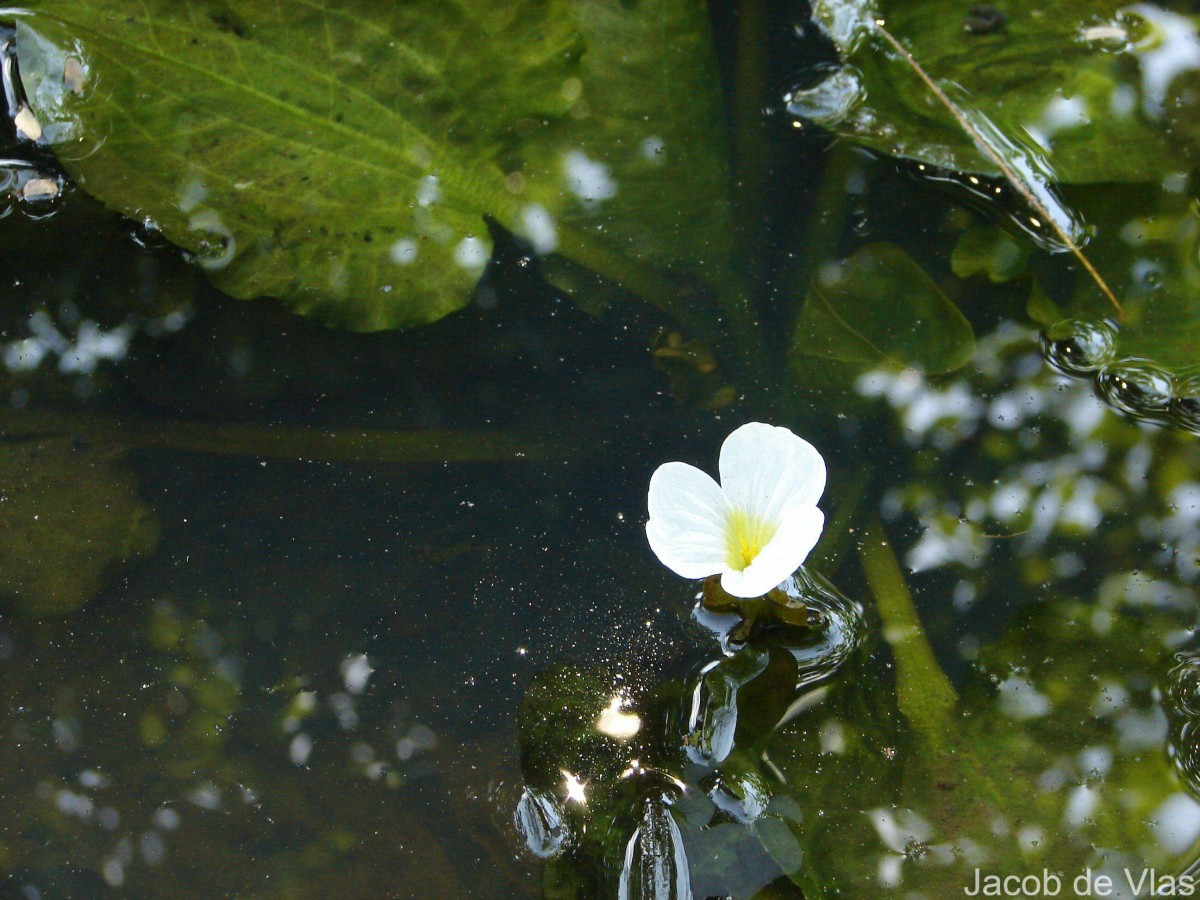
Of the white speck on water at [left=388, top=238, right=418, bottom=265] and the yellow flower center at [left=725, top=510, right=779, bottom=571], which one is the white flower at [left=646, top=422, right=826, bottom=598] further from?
the white speck on water at [left=388, top=238, right=418, bottom=265]

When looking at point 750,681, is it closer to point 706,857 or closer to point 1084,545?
point 706,857

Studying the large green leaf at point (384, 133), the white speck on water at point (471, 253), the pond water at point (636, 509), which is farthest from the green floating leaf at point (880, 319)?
the white speck on water at point (471, 253)

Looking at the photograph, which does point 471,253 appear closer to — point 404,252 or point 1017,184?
point 404,252

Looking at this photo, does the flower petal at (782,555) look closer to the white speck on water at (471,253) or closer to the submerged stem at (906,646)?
the submerged stem at (906,646)

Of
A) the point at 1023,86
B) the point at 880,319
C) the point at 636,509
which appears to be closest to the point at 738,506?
the point at 636,509

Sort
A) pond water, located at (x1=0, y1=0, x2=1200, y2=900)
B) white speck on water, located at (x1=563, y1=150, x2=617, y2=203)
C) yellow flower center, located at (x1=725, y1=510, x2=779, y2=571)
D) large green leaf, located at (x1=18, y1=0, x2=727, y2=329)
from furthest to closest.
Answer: white speck on water, located at (x1=563, y1=150, x2=617, y2=203) < large green leaf, located at (x1=18, y1=0, x2=727, y2=329) < pond water, located at (x1=0, y1=0, x2=1200, y2=900) < yellow flower center, located at (x1=725, y1=510, x2=779, y2=571)

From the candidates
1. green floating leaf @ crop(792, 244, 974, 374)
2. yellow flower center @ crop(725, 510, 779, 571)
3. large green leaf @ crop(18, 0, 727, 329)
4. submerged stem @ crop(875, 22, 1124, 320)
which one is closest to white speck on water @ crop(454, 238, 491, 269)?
large green leaf @ crop(18, 0, 727, 329)

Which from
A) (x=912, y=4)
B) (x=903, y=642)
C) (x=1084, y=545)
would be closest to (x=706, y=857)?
(x=903, y=642)
